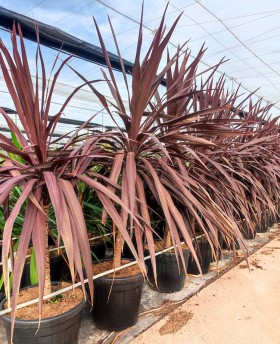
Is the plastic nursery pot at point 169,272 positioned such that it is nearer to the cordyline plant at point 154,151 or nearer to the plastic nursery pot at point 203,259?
the plastic nursery pot at point 203,259

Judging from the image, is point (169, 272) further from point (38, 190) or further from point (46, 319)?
point (38, 190)

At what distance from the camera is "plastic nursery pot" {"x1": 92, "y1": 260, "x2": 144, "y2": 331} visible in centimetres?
116

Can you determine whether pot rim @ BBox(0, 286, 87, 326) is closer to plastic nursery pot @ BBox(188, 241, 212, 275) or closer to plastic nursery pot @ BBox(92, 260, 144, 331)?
plastic nursery pot @ BBox(92, 260, 144, 331)

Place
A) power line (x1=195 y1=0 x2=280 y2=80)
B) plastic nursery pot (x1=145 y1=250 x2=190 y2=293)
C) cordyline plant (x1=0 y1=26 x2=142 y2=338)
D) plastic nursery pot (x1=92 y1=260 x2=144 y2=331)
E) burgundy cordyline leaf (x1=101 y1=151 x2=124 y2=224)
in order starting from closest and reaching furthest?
cordyline plant (x1=0 y1=26 x2=142 y2=338) < burgundy cordyline leaf (x1=101 y1=151 x2=124 y2=224) < plastic nursery pot (x1=92 y1=260 x2=144 y2=331) < plastic nursery pot (x1=145 y1=250 x2=190 y2=293) < power line (x1=195 y1=0 x2=280 y2=80)

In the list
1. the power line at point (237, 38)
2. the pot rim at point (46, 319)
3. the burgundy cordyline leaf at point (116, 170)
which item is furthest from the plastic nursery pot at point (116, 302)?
the power line at point (237, 38)

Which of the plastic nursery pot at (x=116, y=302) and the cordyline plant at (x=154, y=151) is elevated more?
the cordyline plant at (x=154, y=151)

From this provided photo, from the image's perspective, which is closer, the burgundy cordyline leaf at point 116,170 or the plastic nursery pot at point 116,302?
the burgundy cordyline leaf at point 116,170

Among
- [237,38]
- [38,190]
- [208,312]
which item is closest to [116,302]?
[208,312]

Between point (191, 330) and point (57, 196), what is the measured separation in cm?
93

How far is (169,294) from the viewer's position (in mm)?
1580

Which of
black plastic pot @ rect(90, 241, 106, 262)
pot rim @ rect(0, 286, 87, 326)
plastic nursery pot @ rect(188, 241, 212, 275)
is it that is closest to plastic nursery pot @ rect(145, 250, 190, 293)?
plastic nursery pot @ rect(188, 241, 212, 275)

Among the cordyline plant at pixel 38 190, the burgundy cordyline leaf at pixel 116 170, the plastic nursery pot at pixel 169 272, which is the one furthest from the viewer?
the plastic nursery pot at pixel 169 272

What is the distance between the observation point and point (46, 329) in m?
0.87

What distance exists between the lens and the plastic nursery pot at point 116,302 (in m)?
1.16
